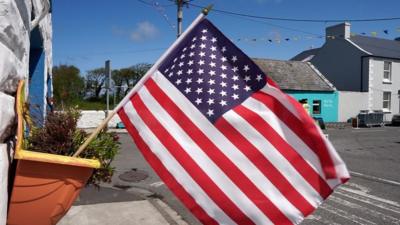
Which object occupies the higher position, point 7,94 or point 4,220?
point 7,94

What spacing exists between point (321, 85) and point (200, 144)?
29.3 meters

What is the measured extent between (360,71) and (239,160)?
106 ft

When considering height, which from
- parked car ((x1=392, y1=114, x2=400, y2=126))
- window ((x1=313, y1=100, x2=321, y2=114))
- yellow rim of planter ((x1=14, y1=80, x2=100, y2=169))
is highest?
yellow rim of planter ((x1=14, y1=80, x2=100, y2=169))

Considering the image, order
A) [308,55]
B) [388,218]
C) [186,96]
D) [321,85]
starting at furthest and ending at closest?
[308,55] → [321,85] → [388,218] → [186,96]

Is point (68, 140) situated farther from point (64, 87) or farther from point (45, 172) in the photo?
point (64, 87)

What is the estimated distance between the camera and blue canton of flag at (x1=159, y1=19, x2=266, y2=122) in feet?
8.81

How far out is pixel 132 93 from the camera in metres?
2.75

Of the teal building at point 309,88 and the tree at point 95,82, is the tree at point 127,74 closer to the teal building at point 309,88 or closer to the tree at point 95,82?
the tree at point 95,82

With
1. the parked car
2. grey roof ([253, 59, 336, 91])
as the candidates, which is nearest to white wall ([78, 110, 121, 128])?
grey roof ([253, 59, 336, 91])

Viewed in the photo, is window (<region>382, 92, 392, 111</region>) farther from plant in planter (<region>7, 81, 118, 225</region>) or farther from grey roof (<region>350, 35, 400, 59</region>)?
plant in planter (<region>7, 81, 118, 225</region>)

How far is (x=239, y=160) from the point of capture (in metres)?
2.62

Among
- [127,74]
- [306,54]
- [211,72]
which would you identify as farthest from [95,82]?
[211,72]

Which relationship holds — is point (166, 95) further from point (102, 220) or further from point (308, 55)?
point (308, 55)

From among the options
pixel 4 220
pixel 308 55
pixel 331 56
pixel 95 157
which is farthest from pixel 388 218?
pixel 308 55
